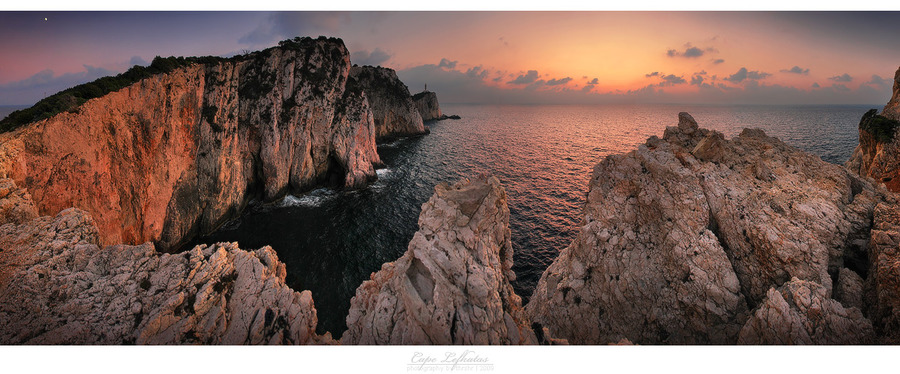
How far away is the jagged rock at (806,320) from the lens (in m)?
8.28

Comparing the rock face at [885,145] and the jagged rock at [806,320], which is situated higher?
the rock face at [885,145]

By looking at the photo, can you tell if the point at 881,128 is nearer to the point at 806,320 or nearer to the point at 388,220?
the point at 806,320

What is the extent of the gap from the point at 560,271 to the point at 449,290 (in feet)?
33.4

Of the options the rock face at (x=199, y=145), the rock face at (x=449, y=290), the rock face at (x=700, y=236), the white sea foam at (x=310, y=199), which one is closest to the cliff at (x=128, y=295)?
the rock face at (x=449, y=290)

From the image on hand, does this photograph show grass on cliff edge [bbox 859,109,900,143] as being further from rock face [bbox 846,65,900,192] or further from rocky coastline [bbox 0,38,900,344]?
rocky coastline [bbox 0,38,900,344]

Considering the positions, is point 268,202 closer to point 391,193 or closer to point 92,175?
point 391,193

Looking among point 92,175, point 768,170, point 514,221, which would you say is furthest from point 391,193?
point 768,170

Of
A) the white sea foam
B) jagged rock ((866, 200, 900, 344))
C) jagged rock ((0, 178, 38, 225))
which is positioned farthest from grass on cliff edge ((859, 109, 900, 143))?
the white sea foam

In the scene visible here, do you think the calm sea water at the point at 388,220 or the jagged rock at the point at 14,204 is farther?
the calm sea water at the point at 388,220

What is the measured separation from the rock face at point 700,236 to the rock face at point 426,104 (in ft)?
422

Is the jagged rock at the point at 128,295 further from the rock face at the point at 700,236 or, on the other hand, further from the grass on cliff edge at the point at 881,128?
the grass on cliff edge at the point at 881,128

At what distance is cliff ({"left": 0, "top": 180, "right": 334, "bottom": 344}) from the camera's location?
31.3 feet

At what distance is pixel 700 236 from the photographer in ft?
37.2

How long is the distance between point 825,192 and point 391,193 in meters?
37.6
